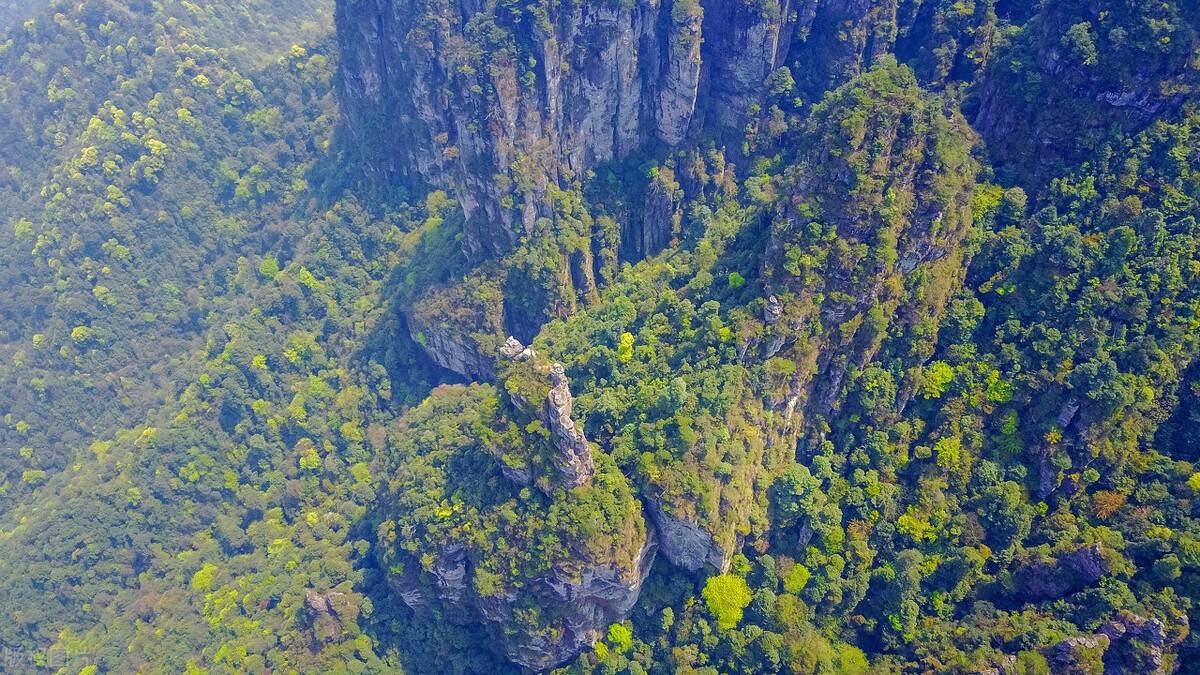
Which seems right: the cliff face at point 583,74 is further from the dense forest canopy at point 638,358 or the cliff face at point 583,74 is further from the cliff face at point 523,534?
the cliff face at point 523,534

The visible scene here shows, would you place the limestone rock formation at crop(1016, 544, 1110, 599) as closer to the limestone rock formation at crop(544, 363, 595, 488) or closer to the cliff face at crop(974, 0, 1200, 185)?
the cliff face at crop(974, 0, 1200, 185)

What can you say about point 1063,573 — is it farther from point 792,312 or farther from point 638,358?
point 638,358

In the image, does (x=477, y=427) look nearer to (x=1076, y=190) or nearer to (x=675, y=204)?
(x=675, y=204)

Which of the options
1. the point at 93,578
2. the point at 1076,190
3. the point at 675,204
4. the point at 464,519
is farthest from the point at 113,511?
the point at 1076,190

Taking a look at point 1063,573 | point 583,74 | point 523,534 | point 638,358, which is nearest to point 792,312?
point 638,358

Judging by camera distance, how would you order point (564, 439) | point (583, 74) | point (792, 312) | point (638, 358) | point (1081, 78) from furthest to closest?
point (583, 74), point (638, 358), point (1081, 78), point (792, 312), point (564, 439)

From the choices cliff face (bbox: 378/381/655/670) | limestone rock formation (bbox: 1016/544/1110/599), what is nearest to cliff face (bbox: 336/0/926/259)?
cliff face (bbox: 378/381/655/670)

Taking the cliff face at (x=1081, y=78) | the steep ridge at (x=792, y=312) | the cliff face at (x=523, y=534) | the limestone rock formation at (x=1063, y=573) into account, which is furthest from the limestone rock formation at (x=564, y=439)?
the cliff face at (x=1081, y=78)

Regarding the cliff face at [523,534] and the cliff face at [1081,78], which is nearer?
the cliff face at [1081,78]
